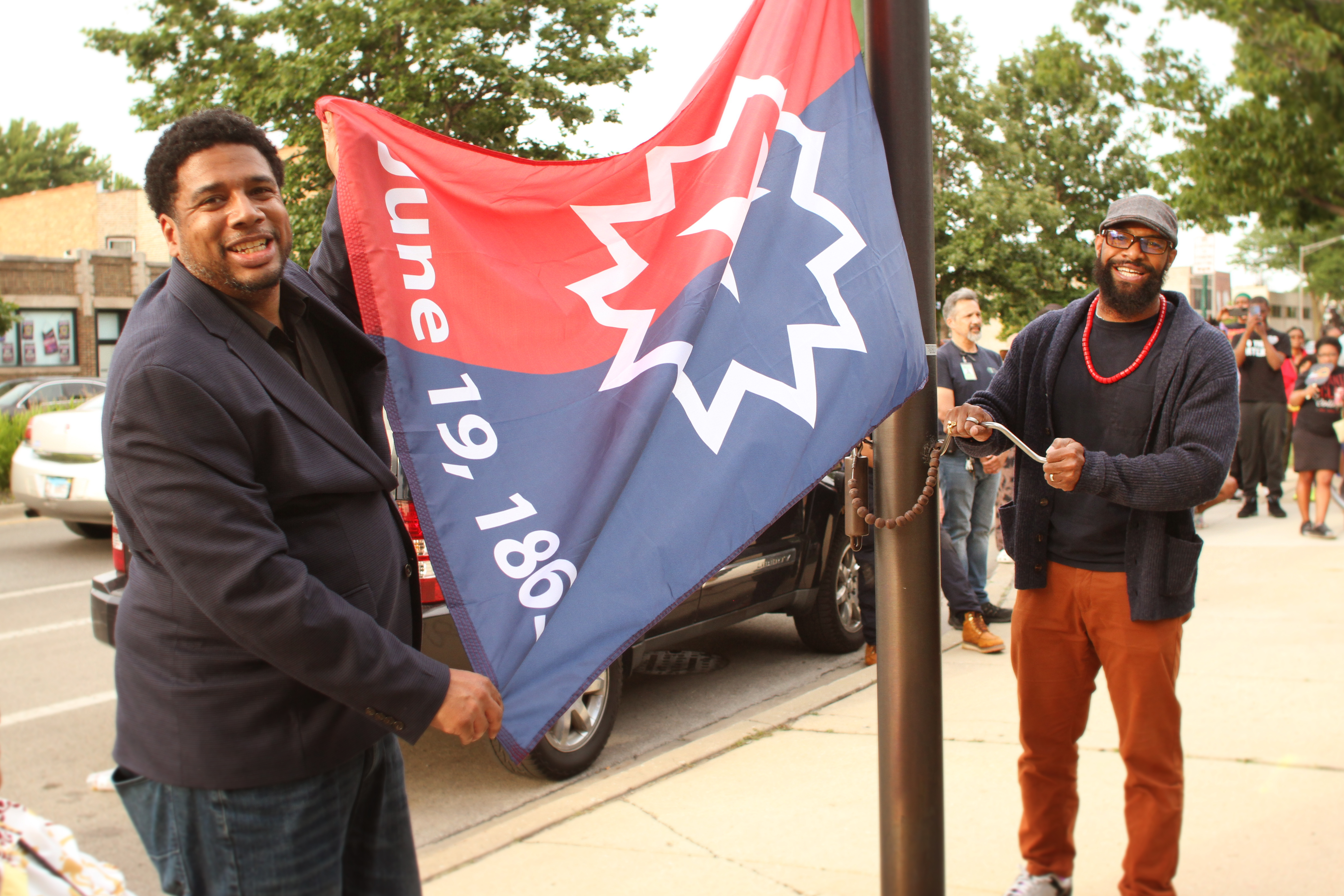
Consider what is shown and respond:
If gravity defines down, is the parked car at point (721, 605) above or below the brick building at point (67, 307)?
below

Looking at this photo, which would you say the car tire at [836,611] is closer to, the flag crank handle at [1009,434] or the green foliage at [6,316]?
the flag crank handle at [1009,434]

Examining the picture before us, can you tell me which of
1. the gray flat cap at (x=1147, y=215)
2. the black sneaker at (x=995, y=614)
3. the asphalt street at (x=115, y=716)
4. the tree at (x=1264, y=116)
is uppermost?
the tree at (x=1264, y=116)

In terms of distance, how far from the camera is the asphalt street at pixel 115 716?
463cm

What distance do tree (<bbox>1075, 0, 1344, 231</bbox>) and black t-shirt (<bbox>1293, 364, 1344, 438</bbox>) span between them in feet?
26.9

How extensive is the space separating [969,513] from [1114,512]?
3877mm

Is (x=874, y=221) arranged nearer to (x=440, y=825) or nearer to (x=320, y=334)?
(x=320, y=334)

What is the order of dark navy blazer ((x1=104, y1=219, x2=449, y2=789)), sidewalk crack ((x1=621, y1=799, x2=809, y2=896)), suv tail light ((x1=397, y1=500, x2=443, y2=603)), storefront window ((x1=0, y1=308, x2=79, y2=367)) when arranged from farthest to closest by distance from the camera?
1. storefront window ((x1=0, y1=308, x2=79, y2=367))
2. suv tail light ((x1=397, y1=500, x2=443, y2=603))
3. sidewalk crack ((x1=621, y1=799, x2=809, y2=896))
4. dark navy blazer ((x1=104, y1=219, x2=449, y2=789))

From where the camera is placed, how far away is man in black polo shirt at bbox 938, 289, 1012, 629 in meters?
6.75

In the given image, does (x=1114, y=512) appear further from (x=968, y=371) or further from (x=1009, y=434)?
(x=968, y=371)

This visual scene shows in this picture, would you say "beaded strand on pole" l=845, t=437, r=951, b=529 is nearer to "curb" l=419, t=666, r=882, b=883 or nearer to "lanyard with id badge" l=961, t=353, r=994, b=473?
"curb" l=419, t=666, r=882, b=883

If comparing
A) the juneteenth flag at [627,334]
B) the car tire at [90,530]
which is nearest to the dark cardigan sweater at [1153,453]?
the juneteenth flag at [627,334]

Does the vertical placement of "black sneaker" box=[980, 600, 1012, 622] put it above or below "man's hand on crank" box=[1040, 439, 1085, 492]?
below

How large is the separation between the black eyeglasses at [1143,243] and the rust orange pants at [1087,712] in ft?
2.99

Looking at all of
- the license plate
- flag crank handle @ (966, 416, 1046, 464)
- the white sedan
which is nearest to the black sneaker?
flag crank handle @ (966, 416, 1046, 464)
